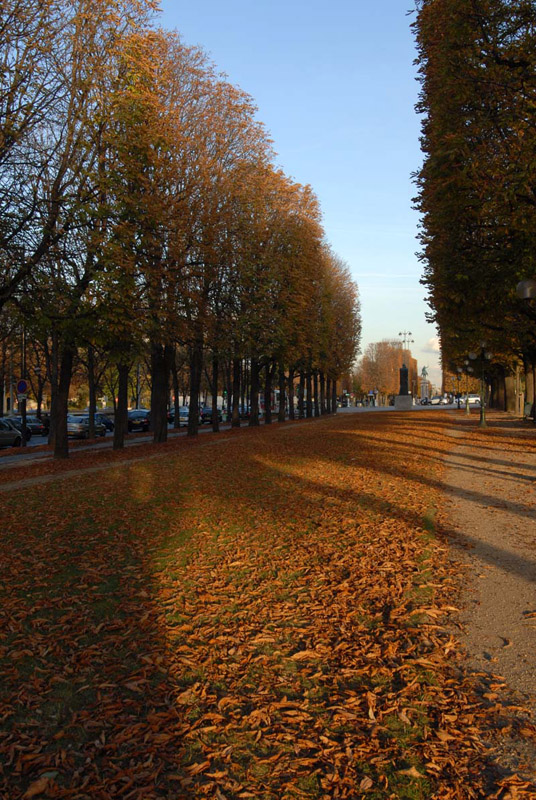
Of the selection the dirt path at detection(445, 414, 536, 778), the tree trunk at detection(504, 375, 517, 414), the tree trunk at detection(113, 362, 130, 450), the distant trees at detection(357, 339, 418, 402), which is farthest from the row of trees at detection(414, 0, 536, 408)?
the distant trees at detection(357, 339, 418, 402)

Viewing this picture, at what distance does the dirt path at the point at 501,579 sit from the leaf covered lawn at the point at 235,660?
0.64 ft

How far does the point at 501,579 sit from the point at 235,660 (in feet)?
10.0

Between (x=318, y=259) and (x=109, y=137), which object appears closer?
(x=109, y=137)

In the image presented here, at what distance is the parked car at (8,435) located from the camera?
34997 millimetres

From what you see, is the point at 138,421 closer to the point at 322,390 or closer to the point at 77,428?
the point at 77,428

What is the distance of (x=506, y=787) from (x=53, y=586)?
182 inches

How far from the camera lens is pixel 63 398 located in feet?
Result: 69.4

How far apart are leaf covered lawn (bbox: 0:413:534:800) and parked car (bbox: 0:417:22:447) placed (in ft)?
88.1

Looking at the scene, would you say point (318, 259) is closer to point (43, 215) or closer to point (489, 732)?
point (43, 215)

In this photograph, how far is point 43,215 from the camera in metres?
17.0

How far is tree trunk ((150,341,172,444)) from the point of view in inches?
1024

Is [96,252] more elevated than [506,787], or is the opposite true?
[96,252]

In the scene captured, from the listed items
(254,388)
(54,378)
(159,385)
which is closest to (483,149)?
(159,385)

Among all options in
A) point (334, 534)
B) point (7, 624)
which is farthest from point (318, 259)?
point (7, 624)
